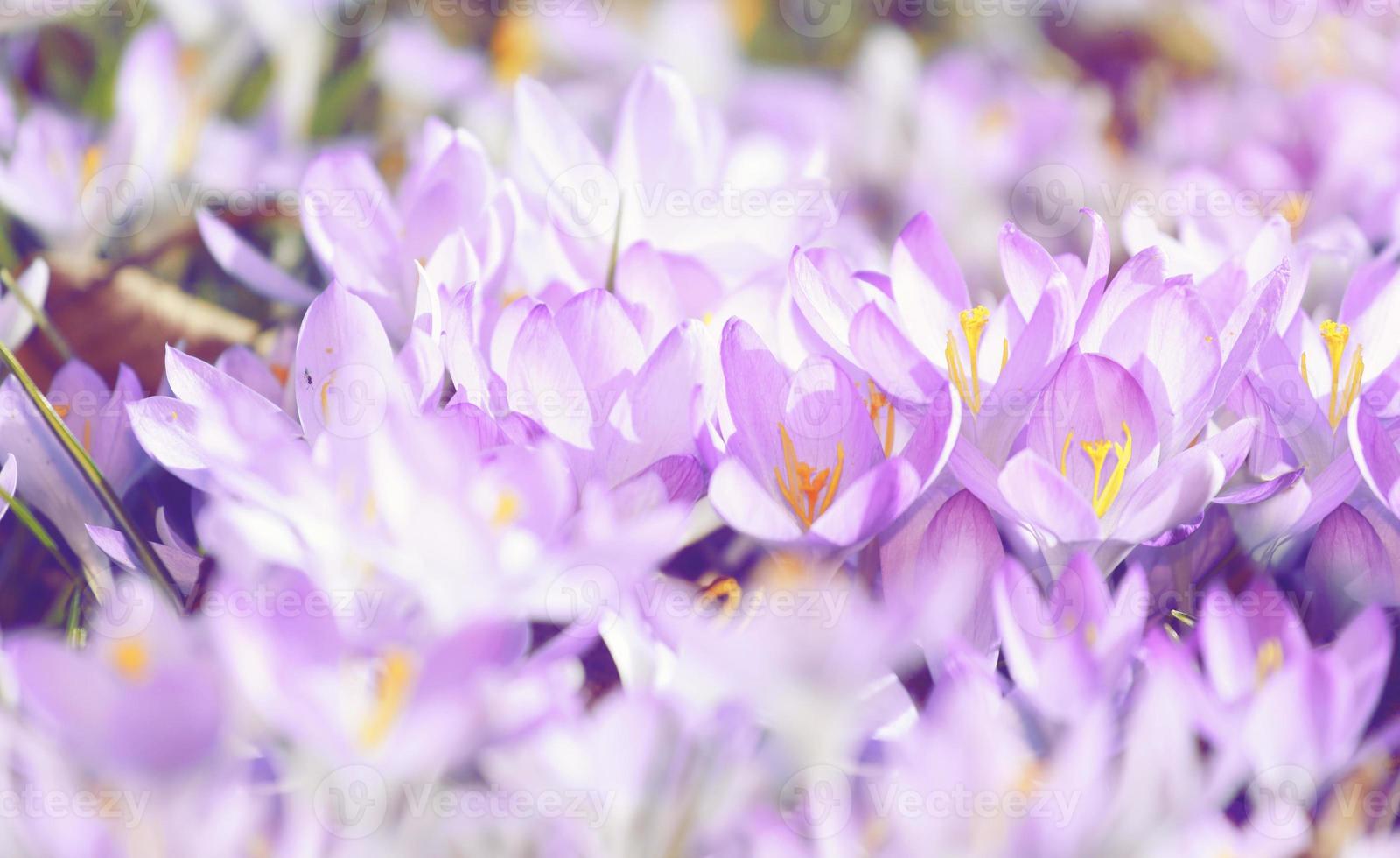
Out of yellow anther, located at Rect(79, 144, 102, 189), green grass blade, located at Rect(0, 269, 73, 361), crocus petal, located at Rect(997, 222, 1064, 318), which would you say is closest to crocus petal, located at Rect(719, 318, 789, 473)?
crocus petal, located at Rect(997, 222, 1064, 318)

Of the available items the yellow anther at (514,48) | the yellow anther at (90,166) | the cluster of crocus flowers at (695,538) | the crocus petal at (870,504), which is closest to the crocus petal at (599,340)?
the cluster of crocus flowers at (695,538)

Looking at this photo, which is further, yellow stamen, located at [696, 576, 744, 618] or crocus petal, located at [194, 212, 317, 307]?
crocus petal, located at [194, 212, 317, 307]

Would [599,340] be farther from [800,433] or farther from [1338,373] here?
[1338,373]

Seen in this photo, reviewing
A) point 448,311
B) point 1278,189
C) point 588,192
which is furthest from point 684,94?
point 1278,189

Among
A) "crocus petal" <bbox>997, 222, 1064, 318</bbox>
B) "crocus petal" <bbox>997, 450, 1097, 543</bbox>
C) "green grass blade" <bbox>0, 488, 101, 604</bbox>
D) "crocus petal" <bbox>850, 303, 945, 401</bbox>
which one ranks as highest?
"crocus petal" <bbox>997, 222, 1064, 318</bbox>

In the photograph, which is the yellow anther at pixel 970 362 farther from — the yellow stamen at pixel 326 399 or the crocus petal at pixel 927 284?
the yellow stamen at pixel 326 399

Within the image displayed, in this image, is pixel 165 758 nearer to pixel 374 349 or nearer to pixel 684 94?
pixel 374 349

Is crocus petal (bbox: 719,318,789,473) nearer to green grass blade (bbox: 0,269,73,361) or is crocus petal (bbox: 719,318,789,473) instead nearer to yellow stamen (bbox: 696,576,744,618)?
yellow stamen (bbox: 696,576,744,618)
